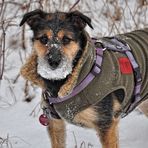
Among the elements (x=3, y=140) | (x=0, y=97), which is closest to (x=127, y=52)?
(x=3, y=140)

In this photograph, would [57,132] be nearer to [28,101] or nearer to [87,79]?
[87,79]

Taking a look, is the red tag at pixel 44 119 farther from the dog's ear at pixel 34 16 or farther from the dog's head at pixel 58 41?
the dog's ear at pixel 34 16

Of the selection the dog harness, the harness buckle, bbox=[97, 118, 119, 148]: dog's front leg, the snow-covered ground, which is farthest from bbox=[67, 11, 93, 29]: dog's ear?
the snow-covered ground

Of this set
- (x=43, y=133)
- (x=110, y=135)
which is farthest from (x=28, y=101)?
(x=110, y=135)

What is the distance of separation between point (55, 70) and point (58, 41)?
0.20 metres

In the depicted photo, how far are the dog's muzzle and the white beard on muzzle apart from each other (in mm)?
28

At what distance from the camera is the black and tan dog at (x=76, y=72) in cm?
317

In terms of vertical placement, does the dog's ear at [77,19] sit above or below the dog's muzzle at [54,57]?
above

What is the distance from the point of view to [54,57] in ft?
10.1

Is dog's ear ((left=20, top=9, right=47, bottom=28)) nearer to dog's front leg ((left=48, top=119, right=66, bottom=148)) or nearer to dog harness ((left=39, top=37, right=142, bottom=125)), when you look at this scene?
dog harness ((left=39, top=37, right=142, bottom=125))

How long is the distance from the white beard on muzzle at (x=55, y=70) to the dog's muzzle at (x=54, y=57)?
1.1 inches

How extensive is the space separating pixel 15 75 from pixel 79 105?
236cm

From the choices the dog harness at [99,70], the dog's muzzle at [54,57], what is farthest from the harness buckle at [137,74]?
the dog's muzzle at [54,57]

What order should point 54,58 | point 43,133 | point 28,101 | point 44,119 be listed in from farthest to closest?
point 28,101
point 43,133
point 44,119
point 54,58
